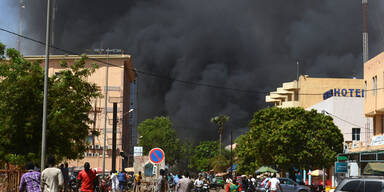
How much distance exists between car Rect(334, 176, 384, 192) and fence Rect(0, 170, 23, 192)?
1205cm

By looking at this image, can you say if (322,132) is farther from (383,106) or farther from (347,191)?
(347,191)

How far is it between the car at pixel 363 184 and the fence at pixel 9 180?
1205 centimetres

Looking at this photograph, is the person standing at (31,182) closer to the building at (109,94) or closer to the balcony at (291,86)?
the building at (109,94)

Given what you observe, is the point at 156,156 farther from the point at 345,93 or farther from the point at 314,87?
the point at 314,87

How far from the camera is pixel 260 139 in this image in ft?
197

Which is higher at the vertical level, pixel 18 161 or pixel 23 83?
pixel 23 83

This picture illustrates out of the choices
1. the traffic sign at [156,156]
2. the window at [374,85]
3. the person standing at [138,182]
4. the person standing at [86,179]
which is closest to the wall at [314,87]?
the window at [374,85]

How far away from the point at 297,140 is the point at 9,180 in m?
39.8

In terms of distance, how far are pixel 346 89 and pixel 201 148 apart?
68.4 m

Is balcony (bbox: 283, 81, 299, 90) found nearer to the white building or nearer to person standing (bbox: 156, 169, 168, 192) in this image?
the white building

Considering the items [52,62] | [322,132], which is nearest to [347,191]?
[322,132]

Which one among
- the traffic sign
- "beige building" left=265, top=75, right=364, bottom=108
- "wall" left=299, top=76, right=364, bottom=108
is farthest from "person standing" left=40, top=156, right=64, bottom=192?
"wall" left=299, top=76, right=364, bottom=108

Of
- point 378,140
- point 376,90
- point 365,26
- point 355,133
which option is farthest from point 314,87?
point 378,140

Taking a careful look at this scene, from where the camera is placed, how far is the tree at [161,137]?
115 m
